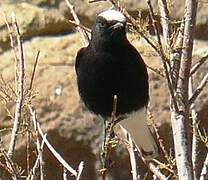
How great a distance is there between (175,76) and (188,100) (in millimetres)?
60

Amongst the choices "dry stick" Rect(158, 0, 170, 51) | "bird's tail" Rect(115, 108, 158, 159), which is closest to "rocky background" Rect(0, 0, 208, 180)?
"bird's tail" Rect(115, 108, 158, 159)

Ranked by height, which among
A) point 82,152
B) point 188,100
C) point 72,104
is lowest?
point 82,152

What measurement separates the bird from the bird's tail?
12mm

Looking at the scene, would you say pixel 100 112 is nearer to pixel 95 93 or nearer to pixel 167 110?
pixel 95 93

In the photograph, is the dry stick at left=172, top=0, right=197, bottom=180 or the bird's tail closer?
the dry stick at left=172, top=0, right=197, bottom=180

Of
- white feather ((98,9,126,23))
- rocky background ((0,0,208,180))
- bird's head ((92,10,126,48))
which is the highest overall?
white feather ((98,9,126,23))

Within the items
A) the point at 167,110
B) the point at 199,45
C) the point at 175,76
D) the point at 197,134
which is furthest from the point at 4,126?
the point at 175,76

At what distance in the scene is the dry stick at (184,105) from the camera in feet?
5.14

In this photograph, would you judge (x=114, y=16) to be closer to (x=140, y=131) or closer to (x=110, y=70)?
(x=110, y=70)

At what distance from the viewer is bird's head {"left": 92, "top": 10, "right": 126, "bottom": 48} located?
192 cm

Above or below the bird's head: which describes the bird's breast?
below

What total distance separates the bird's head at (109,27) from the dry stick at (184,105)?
1.17ft

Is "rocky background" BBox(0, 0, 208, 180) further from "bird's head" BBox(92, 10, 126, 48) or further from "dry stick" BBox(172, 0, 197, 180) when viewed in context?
"dry stick" BBox(172, 0, 197, 180)

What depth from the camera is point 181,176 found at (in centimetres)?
158
